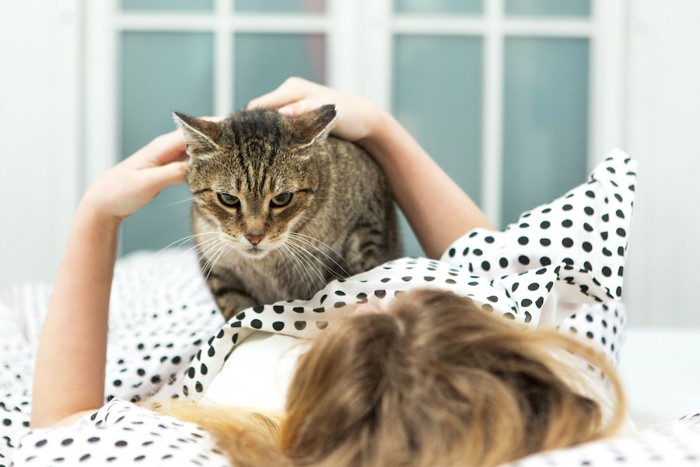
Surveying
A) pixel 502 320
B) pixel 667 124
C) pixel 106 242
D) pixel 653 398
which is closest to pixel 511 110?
pixel 667 124

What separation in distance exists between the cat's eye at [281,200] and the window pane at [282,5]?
1506mm

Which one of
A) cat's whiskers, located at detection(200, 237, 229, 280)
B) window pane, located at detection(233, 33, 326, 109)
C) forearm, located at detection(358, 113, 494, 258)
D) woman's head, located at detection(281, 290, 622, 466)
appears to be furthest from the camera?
window pane, located at detection(233, 33, 326, 109)

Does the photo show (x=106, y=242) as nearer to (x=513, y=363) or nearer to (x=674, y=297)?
(x=513, y=363)

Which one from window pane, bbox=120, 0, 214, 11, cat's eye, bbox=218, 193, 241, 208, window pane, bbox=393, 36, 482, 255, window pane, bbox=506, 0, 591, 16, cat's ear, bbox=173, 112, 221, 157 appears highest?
window pane, bbox=506, 0, 591, 16

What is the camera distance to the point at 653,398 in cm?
129

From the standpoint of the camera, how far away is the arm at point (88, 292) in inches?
39.0

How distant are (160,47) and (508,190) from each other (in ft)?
4.25

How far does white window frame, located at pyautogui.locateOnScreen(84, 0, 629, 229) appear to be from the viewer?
244 centimetres

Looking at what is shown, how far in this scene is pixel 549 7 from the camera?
2.51 m

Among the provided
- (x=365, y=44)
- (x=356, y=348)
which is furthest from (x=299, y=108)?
(x=365, y=44)

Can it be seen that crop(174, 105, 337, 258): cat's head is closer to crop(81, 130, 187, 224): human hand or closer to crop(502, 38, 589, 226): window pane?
crop(81, 130, 187, 224): human hand

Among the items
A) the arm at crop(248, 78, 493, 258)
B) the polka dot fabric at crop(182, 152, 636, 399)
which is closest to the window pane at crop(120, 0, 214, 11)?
the arm at crop(248, 78, 493, 258)

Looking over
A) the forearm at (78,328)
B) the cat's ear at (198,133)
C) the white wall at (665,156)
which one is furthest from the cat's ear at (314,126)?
the white wall at (665,156)

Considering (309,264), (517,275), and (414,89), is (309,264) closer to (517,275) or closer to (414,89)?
(517,275)
